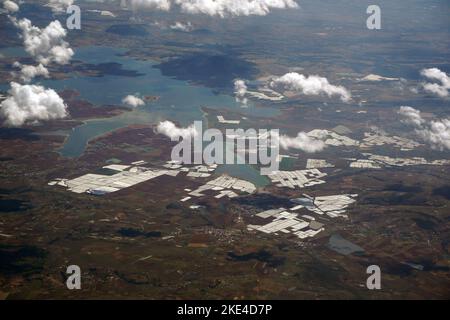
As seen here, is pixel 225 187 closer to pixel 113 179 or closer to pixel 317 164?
pixel 113 179

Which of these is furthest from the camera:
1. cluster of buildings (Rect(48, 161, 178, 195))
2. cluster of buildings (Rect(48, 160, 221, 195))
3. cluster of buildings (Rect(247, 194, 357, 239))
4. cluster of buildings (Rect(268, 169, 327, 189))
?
cluster of buildings (Rect(268, 169, 327, 189))

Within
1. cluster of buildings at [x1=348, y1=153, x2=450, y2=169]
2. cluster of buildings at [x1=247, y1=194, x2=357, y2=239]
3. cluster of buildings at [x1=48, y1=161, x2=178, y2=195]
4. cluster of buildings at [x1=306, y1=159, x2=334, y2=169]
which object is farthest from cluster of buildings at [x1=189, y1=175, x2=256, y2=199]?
cluster of buildings at [x1=348, y1=153, x2=450, y2=169]

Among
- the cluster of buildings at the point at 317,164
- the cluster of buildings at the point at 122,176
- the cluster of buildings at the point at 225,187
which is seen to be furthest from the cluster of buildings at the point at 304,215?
the cluster of buildings at the point at 122,176

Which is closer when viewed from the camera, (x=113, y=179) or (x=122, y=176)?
(x=113, y=179)

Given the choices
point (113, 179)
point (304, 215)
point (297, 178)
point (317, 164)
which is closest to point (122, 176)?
point (113, 179)

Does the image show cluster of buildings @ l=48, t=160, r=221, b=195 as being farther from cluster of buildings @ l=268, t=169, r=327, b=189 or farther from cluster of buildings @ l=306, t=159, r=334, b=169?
cluster of buildings @ l=306, t=159, r=334, b=169
